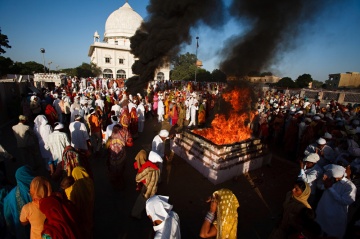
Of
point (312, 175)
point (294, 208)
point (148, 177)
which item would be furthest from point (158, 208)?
point (312, 175)

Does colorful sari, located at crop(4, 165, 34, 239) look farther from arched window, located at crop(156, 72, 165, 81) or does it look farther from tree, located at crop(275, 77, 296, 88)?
arched window, located at crop(156, 72, 165, 81)

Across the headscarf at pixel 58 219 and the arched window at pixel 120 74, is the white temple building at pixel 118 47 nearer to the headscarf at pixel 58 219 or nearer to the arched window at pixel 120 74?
the arched window at pixel 120 74

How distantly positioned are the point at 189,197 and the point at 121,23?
49513 millimetres

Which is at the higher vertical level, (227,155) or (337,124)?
(337,124)

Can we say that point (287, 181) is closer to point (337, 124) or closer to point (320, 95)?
point (337, 124)

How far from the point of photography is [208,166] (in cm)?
579

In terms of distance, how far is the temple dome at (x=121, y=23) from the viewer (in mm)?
45344

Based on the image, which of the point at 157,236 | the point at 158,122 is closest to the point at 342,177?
the point at 157,236

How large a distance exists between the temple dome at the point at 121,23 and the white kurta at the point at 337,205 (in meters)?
49.1

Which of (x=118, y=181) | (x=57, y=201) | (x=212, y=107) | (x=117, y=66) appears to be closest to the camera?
(x=57, y=201)

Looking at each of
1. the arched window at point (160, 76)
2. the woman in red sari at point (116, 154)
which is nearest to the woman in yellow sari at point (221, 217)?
the woman in red sari at point (116, 154)

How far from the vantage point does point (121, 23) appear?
150 feet

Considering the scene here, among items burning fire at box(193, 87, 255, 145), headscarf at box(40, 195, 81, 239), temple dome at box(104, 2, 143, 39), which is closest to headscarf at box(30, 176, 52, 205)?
headscarf at box(40, 195, 81, 239)

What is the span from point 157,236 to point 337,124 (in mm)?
7937
